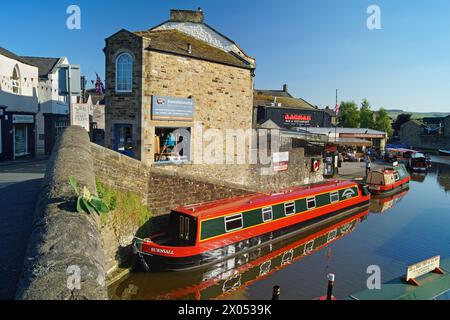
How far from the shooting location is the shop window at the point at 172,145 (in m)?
15.4

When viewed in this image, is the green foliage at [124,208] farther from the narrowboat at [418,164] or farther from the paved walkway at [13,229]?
the narrowboat at [418,164]

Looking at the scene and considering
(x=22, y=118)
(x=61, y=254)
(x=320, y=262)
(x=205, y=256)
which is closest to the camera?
(x=61, y=254)

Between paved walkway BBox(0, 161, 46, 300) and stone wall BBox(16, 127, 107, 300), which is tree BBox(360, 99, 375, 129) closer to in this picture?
paved walkway BBox(0, 161, 46, 300)

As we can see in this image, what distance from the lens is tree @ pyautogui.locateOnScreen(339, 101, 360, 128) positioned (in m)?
64.1

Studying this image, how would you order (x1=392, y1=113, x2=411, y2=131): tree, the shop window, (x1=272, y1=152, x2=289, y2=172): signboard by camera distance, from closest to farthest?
the shop window, (x1=272, y1=152, x2=289, y2=172): signboard, (x1=392, y1=113, x2=411, y2=131): tree

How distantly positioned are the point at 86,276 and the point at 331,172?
85.3 feet

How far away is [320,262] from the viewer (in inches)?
527

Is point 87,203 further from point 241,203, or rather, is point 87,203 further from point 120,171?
point 241,203

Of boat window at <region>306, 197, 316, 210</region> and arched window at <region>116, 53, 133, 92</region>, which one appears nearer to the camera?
arched window at <region>116, 53, 133, 92</region>

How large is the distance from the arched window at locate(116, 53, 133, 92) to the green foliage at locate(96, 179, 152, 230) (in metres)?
4.85

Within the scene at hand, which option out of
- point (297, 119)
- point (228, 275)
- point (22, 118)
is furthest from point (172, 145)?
point (297, 119)

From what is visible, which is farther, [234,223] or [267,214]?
[267,214]

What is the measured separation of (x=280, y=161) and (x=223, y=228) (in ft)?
30.3

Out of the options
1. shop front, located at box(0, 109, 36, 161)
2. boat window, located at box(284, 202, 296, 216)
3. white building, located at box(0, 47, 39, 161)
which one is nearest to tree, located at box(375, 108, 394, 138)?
boat window, located at box(284, 202, 296, 216)
